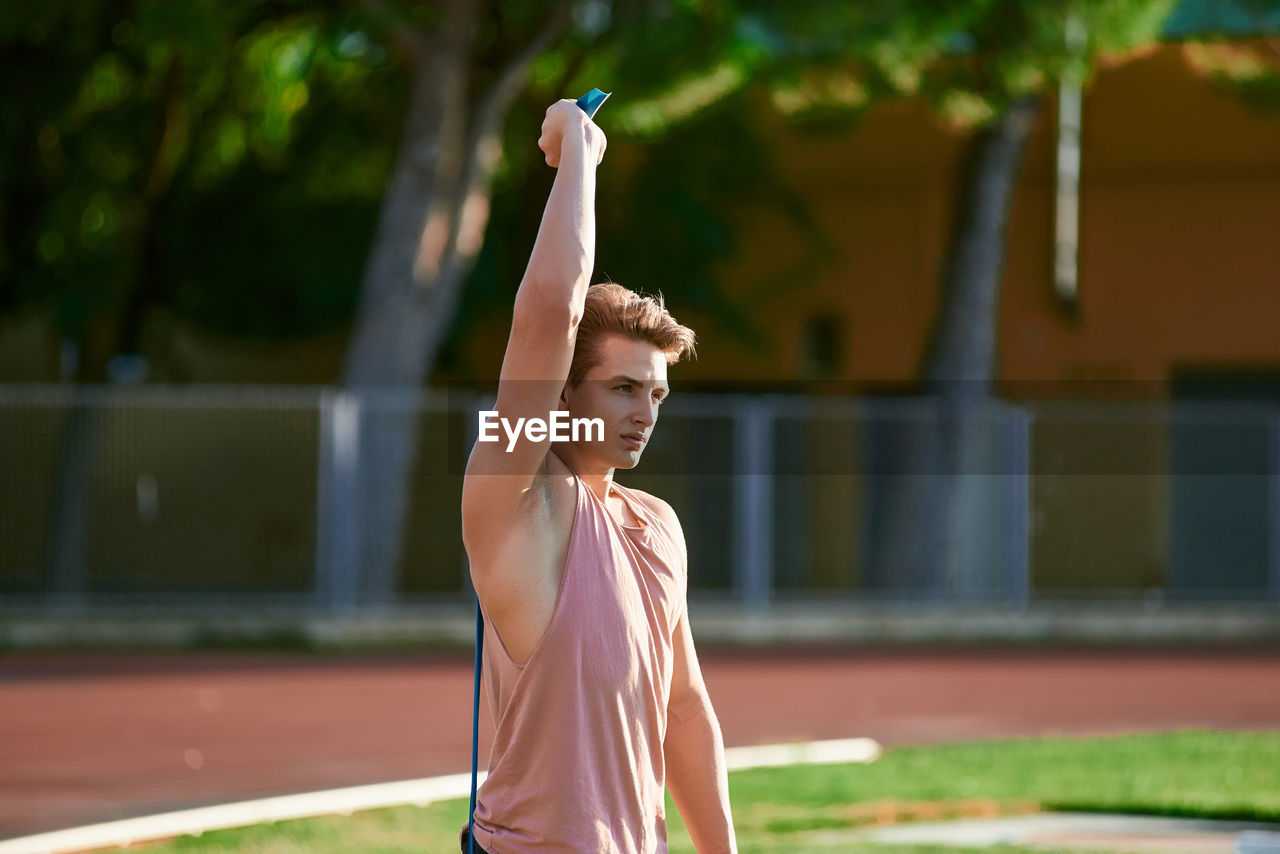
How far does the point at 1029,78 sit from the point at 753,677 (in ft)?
27.7

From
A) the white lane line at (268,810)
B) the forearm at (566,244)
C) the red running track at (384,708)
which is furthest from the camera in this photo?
the red running track at (384,708)

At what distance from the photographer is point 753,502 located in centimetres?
2122

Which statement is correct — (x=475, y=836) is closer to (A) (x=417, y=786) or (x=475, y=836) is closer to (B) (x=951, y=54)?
(A) (x=417, y=786)

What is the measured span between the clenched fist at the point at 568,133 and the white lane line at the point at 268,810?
5.09 m

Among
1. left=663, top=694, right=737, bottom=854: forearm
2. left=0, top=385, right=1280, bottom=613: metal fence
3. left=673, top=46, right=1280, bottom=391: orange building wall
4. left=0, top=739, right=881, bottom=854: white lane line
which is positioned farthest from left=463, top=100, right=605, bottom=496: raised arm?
left=673, top=46, right=1280, bottom=391: orange building wall

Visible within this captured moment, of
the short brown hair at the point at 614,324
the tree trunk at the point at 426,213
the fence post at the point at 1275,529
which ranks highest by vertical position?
the tree trunk at the point at 426,213

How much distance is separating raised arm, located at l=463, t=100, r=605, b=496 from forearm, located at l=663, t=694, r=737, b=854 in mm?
608

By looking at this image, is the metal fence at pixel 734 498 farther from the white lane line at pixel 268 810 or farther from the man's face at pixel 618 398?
the man's face at pixel 618 398

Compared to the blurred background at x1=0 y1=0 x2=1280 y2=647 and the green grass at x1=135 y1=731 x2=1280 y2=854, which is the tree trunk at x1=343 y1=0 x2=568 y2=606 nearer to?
the blurred background at x1=0 y1=0 x2=1280 y2=647

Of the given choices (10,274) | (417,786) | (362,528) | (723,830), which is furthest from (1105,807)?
(10,274)

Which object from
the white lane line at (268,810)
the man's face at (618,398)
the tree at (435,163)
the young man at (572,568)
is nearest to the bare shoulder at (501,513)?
the young man at (572,568)

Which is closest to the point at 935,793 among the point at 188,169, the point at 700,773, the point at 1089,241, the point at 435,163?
the point at 700,773

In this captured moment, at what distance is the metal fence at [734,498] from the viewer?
1970cm

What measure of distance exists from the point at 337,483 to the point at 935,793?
422 inches
